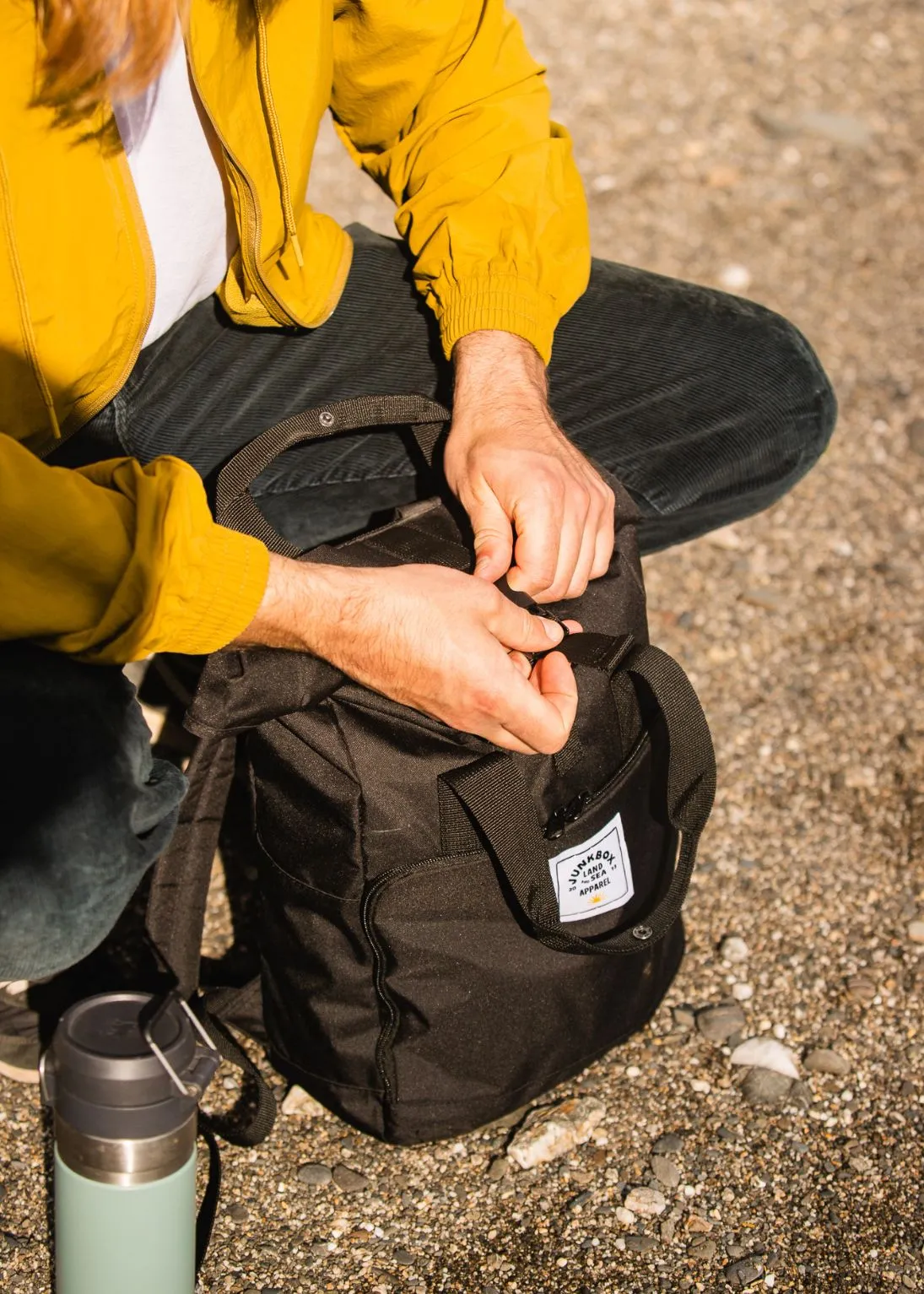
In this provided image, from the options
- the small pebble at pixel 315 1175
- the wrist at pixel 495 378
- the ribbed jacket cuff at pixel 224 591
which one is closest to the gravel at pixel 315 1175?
the small pebble at pixel 315 1175

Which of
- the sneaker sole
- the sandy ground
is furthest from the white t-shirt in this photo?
the sandy ground

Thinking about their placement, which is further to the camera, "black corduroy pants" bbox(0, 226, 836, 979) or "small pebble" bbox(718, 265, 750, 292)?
"small pebble" bbox(718, 265, 750, 292)

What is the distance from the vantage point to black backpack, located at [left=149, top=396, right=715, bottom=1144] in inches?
68.2

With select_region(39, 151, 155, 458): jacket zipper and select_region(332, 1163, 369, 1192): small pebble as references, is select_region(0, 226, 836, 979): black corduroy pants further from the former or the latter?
select_region(332, 1163, 369, 1192): small pebble

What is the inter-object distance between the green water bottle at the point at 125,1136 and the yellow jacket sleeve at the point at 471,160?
120cm

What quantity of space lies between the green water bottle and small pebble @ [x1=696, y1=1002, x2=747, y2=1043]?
942 millimetres

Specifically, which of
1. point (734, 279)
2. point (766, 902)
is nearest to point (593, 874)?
point (766, 902)

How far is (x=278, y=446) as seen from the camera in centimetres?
181

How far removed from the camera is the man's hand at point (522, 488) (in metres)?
1.85

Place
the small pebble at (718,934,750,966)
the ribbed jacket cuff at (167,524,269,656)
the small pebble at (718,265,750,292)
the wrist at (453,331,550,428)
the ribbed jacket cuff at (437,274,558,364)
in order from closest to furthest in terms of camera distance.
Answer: the ribbed jacket cuff at (167,524,269,656)
the wrist at (453,331,550,428)
the ribbed jacket cuff at (437,274,558,364)
the small pebble at (718,934,750,966)
the small pebble at (718,265,750,292)

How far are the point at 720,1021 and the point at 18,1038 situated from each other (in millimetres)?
1107

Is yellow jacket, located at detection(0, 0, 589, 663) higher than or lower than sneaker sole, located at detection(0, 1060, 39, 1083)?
higher

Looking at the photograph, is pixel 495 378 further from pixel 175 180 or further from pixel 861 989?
pixel 861 989

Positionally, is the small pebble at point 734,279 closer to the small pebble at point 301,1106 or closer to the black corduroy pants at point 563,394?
the black corduroy pants at point 563,394
